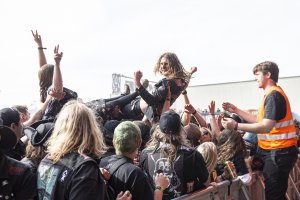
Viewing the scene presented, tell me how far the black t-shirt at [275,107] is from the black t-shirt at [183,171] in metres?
1.43

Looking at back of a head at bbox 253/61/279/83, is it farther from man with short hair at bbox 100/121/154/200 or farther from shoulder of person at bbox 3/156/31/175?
shoulder of person at bbox 3/156/31/175

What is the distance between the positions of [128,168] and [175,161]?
0.70 metres

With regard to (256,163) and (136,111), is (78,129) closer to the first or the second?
(136,111)

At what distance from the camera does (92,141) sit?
2.29m

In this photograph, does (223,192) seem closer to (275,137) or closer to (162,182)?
(162,182)

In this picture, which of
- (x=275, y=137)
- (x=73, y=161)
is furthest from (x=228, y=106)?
(x=73, y=161)

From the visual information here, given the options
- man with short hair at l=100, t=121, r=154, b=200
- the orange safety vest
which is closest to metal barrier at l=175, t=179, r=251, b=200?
man with short hair at l=100, t=121, r=154, b=200

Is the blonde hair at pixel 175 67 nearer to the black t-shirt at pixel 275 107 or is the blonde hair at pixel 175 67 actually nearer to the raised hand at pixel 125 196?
the black t-shirt at pixel 275 107

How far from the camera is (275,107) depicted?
4.25 meters

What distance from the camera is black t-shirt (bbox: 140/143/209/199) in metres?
3.20

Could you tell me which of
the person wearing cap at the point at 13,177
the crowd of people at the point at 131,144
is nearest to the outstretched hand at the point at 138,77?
the crowd of people at the point at 131,144

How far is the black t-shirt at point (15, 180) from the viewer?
2.24m

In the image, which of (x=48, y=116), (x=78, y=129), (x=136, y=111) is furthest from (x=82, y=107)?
(x=136, y=111)

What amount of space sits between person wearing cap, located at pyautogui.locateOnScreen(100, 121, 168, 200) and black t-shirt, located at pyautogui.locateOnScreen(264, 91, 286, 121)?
1929mm
